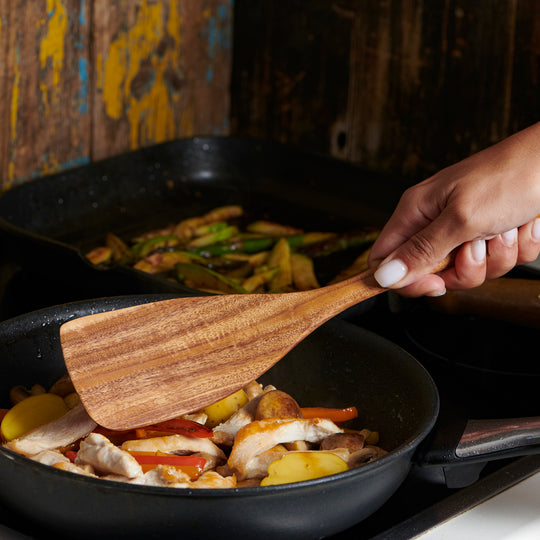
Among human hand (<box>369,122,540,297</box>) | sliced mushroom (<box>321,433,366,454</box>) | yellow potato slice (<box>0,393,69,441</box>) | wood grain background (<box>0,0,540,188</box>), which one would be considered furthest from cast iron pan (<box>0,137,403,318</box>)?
sliced mushroom (<box>321,433,366,454</box>)

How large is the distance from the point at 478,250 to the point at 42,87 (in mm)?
1071

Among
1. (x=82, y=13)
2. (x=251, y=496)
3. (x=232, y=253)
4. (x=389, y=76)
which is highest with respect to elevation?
(x=82, y=13)

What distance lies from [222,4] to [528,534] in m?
1.59

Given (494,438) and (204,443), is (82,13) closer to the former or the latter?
(204,443)

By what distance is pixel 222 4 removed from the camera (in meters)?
1.97

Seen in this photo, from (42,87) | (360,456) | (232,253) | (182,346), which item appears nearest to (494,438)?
(360,456)

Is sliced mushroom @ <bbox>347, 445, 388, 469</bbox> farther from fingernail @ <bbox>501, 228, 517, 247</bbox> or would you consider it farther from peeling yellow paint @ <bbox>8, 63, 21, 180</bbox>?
peeling yellow paint @ <bbox>8, 63, 21, 180</bbox>

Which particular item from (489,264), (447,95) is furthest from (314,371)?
(447,95)

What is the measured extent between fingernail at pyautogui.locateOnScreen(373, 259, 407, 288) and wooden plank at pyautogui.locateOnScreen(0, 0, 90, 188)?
1.00 metres

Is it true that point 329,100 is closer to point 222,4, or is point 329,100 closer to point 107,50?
point 222,4

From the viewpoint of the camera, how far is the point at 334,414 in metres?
0.90

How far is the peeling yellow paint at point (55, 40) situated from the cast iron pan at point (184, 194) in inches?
9.0

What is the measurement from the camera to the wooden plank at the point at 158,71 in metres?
1.76

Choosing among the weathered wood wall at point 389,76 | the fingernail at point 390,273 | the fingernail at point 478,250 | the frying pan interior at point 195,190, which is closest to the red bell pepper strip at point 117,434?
the fingernail at point 390,273
